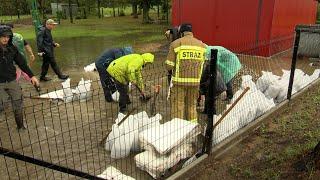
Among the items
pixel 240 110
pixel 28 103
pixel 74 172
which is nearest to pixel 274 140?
pixel 240 110

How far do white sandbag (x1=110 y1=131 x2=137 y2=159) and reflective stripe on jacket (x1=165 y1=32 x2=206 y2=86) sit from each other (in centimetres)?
123

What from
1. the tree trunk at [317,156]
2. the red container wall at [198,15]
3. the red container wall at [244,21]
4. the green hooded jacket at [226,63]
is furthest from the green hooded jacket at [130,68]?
the red container wall at [198,15]

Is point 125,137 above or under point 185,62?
under

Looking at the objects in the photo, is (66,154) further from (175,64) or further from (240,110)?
(240,110)

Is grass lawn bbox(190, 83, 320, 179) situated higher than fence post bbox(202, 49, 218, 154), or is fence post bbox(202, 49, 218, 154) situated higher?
fence post bbox(202, 49, 218, 154)

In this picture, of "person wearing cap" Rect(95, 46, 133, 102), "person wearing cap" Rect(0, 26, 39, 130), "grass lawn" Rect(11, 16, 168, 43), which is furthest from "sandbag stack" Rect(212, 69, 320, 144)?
"grass lawn" Rect(11, 16, 168, 43)

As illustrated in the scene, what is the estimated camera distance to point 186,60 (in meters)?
5.66

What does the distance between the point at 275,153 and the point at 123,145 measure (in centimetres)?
217

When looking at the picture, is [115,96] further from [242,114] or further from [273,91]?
[273,91]

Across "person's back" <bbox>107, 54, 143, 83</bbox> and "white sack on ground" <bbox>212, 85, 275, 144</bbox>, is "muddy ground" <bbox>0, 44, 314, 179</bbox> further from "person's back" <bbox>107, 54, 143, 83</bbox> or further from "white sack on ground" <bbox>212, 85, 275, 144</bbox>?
"white sack on ground" <bbox>212, 85, 275, 144</bbox>

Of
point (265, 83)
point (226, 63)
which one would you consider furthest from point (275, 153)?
point (265, 83)

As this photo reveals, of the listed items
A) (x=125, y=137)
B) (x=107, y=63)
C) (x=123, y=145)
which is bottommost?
(x=123, y=145)

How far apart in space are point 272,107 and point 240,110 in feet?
4.79

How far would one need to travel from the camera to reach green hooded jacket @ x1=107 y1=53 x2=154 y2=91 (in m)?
6.56
